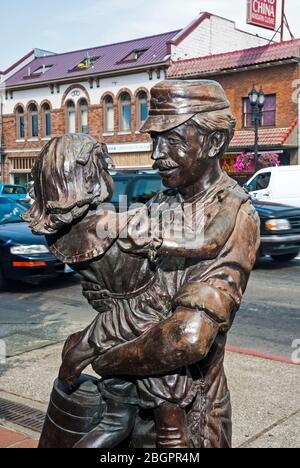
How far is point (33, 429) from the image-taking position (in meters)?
4.03

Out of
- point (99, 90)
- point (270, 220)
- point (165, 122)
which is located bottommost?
point (270, 220)

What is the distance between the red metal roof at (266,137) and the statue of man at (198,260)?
2077 centimetres

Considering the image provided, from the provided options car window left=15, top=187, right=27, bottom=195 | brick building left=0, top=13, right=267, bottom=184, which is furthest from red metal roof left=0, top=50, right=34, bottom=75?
car window left=15, top=187, right=27, bottom=195

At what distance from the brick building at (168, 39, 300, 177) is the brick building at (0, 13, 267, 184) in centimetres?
337

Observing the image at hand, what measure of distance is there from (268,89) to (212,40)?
6.86 metres

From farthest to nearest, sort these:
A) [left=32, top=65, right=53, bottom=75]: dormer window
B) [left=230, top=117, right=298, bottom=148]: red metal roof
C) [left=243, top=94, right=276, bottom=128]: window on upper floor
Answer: [left=32, top=65, right=53, bottom=75]: dormer window
[left=243, top=94, right=276, bottom=128]: window on upper floor
[left=230, top=117, right=298, bottom=148]: red metal roof

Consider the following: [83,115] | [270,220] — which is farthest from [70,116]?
[270,220]

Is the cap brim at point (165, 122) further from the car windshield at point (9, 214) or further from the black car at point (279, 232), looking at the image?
the black car at point (279, 232)

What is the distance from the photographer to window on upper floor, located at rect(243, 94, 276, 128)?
2311 cm

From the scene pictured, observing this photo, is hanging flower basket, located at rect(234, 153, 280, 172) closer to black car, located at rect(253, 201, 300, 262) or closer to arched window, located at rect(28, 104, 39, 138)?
black car, located at rect(253, 201, 300, 262)

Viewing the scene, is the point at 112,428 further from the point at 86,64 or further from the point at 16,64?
the point at 16,64

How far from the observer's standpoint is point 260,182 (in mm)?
15453

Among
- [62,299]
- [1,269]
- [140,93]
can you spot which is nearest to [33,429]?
[62,299]
